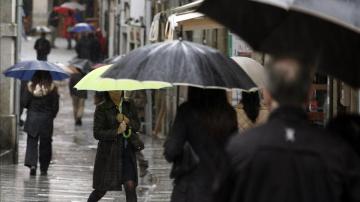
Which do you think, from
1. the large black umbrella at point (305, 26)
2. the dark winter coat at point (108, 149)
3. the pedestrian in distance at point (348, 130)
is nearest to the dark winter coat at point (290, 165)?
the pedestrian in distance at point (348, 130)

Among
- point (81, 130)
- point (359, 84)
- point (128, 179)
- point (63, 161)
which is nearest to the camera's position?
point (359, 84)

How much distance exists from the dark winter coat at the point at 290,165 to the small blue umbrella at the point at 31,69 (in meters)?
11.2

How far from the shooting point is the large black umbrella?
5082 mm

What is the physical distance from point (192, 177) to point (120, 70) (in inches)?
34.0

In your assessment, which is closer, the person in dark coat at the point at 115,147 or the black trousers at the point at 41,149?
the person in dark coat at the point at 115,147

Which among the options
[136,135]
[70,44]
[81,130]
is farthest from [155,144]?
[70,44]

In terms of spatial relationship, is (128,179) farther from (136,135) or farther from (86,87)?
(86,87)

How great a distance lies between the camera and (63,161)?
59.3 ft

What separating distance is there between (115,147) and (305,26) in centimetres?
591

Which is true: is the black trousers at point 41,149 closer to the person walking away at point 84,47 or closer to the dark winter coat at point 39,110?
the dark winter coat at point 39,110

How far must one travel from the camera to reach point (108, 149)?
10.9 meters

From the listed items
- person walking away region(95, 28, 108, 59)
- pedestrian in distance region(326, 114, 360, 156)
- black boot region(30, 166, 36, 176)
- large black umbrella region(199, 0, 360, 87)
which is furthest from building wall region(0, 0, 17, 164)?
person walking away region(95, 28, 108, 59)

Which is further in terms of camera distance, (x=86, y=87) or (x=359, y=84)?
(x=86, y=87)

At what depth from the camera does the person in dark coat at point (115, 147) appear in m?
10.8
